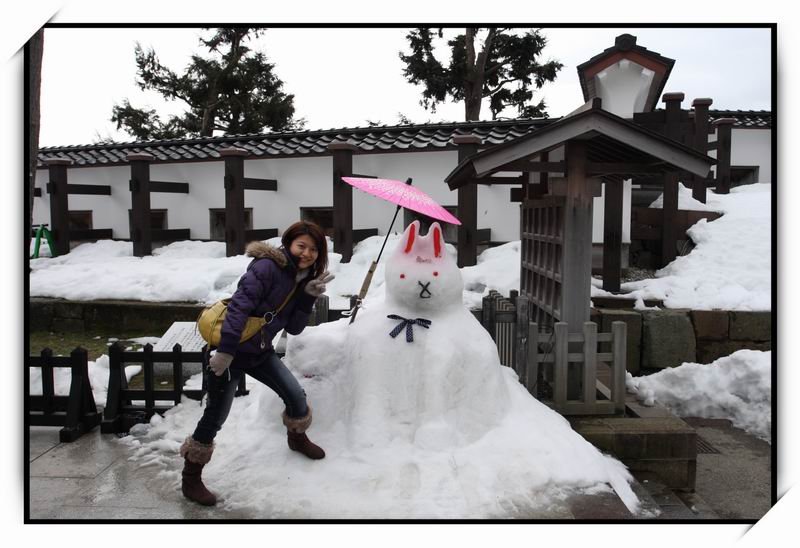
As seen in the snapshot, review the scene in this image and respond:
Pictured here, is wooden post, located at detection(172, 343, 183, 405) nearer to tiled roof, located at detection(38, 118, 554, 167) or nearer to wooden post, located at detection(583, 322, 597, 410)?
wooden post, located at detection(583, 322, 597, 410)

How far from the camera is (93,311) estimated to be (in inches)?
331

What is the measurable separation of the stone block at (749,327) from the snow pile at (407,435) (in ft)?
12.7

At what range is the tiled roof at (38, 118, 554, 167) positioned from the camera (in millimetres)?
9016

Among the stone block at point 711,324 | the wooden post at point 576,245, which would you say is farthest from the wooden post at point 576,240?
the stone block at point 711,324

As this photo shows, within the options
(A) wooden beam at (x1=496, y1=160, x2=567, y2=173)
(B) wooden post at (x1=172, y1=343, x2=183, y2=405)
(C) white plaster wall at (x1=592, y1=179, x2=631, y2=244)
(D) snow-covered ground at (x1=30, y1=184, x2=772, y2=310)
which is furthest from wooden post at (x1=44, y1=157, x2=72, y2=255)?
(C) white plaster wall at (x1=592, y1=179, x2=631, y2=244)

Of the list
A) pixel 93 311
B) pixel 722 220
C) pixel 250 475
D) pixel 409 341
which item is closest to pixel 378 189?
pixel 409 341

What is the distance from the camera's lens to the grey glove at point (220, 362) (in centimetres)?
319

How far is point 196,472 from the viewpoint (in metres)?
3.41

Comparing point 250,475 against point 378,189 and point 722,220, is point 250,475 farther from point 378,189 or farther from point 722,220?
point 722,220

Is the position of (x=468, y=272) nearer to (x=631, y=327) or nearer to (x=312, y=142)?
(x=631, y=327)

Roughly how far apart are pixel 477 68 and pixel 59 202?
23.6 ft

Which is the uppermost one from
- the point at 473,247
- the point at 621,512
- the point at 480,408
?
the point at 473,247

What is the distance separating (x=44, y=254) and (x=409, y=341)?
9207mm

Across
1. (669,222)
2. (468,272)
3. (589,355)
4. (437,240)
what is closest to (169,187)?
(468,272)
